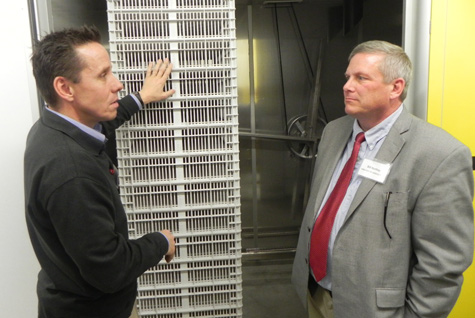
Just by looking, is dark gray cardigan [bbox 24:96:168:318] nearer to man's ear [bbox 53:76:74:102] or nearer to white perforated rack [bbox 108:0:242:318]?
man's ear [bbox 53:76:74:102]

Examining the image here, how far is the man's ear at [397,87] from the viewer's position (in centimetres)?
124

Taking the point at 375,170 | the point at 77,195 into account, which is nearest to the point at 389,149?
the point at 375,170

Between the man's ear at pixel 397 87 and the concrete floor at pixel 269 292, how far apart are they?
71.2 inches

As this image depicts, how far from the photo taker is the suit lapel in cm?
118

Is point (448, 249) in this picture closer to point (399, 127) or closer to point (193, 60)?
point (399, 127)

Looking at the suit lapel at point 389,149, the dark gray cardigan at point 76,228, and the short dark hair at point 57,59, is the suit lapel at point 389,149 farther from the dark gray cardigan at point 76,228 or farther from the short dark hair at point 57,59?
the short dark hair at point 57,59

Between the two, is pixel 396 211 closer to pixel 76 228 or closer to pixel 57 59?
pixel 76 228

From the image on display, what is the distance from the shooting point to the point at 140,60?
52.4 inches

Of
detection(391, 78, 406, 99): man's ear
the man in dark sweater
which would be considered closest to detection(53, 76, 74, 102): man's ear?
the man in dark sweater

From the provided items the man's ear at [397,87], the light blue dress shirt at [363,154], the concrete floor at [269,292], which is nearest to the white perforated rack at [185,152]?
the light blue dress shirt at [363,154]

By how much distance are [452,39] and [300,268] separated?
1074mm

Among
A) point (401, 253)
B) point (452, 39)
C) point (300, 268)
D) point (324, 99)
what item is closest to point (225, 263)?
point (300, 268)

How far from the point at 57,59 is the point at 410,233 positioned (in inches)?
46.9

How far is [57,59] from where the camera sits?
1.02 meters
